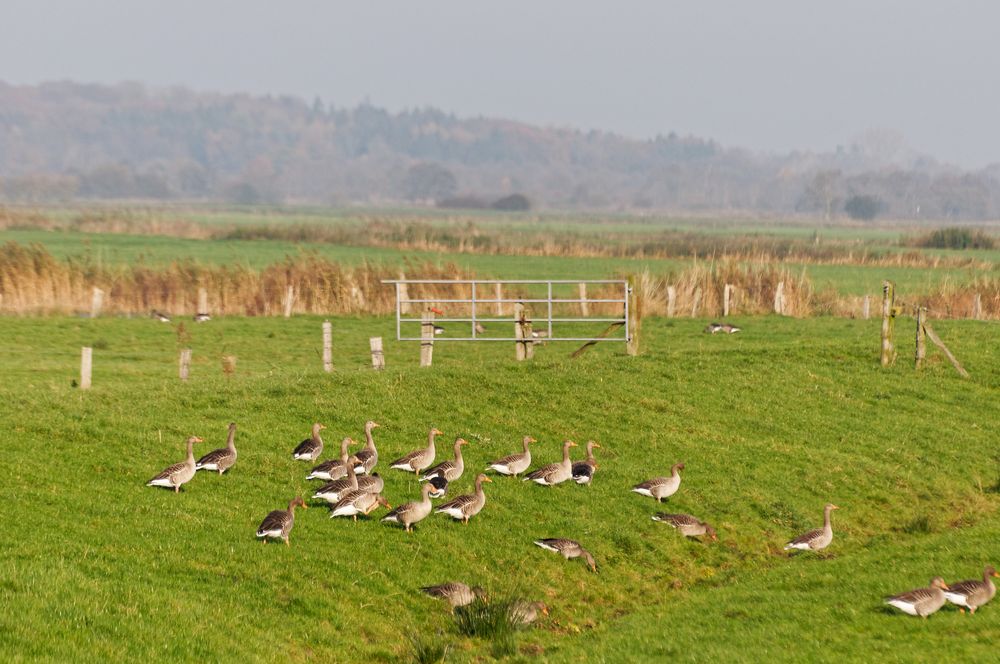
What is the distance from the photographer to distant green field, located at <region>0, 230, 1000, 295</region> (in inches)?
3196

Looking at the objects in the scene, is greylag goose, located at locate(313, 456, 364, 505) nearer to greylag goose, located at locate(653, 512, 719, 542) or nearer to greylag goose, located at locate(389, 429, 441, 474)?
greylag goose, located at locate(389, 429, 441, 474)

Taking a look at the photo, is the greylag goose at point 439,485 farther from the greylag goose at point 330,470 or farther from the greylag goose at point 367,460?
the greylag goose at point 330,470

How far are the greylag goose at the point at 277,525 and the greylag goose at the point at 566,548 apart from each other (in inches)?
171

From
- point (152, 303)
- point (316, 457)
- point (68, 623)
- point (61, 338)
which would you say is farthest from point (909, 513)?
point (152, 303)

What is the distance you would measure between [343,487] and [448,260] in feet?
230

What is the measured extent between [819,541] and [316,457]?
33.4 ft

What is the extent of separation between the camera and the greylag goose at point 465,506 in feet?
72.7

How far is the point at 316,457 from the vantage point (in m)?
25.4

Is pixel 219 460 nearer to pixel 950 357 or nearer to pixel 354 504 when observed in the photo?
pixel 354 504

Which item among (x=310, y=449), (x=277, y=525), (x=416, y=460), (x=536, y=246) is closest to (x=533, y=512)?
(x=416, y=460)

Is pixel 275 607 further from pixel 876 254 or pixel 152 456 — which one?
pixel 876 254

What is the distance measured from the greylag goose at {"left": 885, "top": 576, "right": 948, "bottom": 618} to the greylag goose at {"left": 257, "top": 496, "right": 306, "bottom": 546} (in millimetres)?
9430

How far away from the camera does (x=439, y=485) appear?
2342cm

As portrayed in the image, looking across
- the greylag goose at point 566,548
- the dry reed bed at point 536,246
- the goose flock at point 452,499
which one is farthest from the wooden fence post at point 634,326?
the dry reed bed at point 536,246
